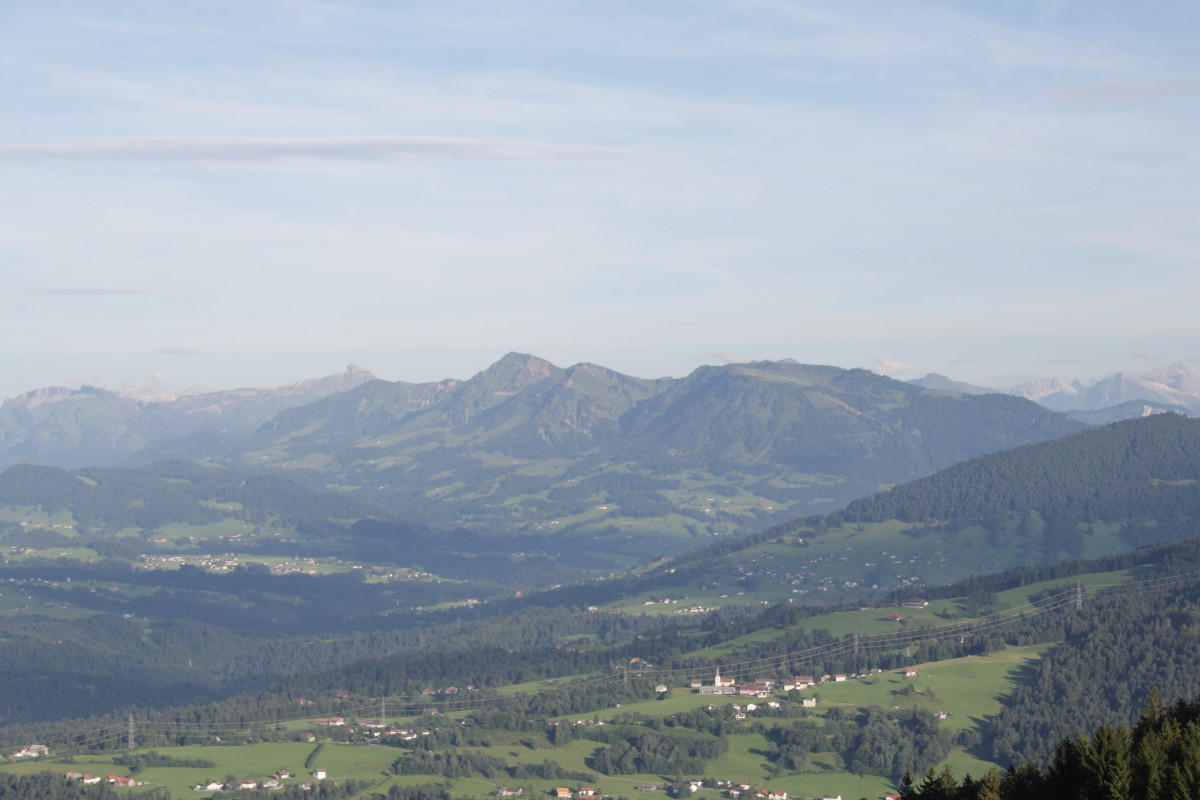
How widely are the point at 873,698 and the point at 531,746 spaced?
4024 centimetres

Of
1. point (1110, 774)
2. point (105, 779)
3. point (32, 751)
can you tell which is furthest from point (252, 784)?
point (1110, 774)

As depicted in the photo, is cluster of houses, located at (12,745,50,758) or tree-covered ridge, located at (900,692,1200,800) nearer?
tree-covered ridge, located at (900,692,1200,800)

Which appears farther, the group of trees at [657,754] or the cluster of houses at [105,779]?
the group of trees at [657,754]

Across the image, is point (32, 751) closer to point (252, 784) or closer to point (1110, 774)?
point (252, 784)

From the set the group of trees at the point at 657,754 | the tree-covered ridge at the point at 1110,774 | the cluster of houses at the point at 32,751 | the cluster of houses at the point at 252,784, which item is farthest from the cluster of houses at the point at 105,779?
the tree-covered ridge at the point at 1110,774

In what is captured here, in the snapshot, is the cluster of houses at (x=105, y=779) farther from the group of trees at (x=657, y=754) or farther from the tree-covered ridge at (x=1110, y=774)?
the tree-covered ridge at (x=1110, y=774)

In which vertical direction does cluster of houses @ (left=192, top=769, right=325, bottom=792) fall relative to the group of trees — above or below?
above

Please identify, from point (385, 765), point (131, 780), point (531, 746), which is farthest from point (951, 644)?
point (131, 780)

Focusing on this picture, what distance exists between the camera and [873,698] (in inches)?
6358

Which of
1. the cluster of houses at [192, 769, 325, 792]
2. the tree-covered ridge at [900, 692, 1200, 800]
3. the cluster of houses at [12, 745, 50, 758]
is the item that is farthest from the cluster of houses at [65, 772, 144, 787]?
the tree-covered ridge at [900, 692, 1200, 800]

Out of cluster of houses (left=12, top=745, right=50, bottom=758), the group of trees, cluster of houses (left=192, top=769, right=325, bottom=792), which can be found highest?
cluster of houses (left=12, top=745, right=50, bottom=758)

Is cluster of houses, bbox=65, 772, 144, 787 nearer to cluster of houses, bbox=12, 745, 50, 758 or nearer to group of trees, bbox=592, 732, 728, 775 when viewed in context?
cluster of houses, bbox=12, 745, 50, 758

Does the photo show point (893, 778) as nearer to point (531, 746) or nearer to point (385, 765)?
point (531, 746)

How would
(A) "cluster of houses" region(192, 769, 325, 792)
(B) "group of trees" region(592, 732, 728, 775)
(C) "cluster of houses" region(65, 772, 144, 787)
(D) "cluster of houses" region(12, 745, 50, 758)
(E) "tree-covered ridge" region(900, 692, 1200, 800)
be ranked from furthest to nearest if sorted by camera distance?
(D) "cluster of houses" region(12, 745, 50, 758) → (B) "group of trees" region(592, 732, 728, 775) → (C) "cluster of houses" region(65, 772, 144, 787) → (A) "cluster of houses" region(192, 769, 325, 792) → (E) "tree-covered ridge" region(900, 692, 1200, 800)
